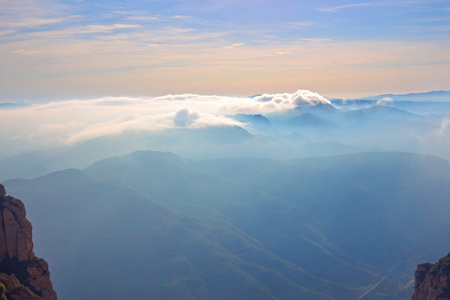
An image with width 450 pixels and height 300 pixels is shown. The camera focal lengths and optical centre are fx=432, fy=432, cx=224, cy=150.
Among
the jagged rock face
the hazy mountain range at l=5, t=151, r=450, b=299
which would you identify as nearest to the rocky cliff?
the jagged rock face

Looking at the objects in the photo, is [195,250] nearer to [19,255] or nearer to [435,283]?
[435,283]

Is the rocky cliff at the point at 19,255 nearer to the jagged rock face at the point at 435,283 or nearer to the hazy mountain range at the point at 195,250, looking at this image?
the jagged rock face at the point at 435,283

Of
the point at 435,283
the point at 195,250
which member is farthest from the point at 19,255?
the point at 195,250

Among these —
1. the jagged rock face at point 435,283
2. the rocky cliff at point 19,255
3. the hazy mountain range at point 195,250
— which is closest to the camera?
the rocky cliff at point 19,255

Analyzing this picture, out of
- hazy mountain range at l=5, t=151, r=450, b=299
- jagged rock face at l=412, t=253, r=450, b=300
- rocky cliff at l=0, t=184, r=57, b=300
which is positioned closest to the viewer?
rocky cliff at l=0, t=184, r=57, b=300

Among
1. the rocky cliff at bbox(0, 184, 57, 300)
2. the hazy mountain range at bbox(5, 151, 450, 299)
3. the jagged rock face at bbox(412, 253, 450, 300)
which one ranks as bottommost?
the hazy mountain range at bbox(5, 151, 450, 299)

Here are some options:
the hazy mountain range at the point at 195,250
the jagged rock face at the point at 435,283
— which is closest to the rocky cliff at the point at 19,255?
the jagged rock face at the point at 435,283

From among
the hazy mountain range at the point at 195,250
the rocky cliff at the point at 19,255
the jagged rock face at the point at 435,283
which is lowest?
the hazy mountain range at the point at 195,250

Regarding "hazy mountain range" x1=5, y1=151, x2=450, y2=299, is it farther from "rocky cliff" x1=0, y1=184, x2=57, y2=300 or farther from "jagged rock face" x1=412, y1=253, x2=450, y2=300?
"rocky cliff" x1=0, y1=184, x2=57, y2=300

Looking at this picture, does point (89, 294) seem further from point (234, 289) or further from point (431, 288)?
point (431, 288)

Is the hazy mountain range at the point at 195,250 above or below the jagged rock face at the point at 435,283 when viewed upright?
below
